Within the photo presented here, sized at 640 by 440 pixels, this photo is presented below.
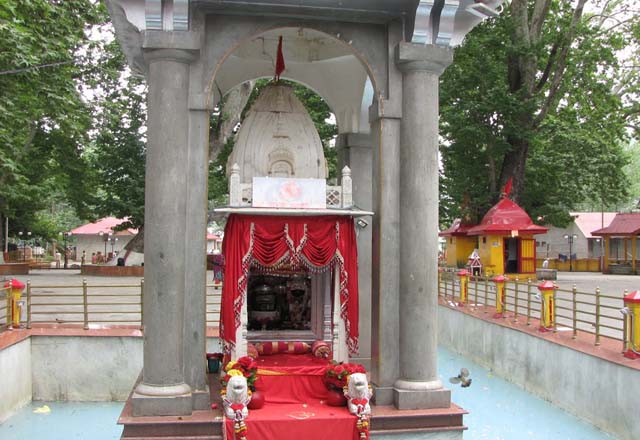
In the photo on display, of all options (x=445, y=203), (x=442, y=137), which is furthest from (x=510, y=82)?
(x=445, y=203)

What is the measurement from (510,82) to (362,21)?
2440cm

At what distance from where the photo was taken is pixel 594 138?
2836 cm

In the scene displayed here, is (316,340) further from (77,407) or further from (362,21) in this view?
(77,407)

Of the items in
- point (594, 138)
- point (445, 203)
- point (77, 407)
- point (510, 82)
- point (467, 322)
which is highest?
point (510, 82)

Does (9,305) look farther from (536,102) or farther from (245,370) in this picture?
(536,102)

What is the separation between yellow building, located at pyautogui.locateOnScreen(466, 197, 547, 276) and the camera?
96.4 ft

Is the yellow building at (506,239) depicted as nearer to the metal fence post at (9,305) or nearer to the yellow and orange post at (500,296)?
the yellow and orange post at (500,296)

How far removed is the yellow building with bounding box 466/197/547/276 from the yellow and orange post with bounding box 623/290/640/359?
62.8 feet

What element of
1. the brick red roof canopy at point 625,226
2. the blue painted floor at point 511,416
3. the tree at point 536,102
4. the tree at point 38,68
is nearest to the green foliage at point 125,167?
the tree at point 38,68

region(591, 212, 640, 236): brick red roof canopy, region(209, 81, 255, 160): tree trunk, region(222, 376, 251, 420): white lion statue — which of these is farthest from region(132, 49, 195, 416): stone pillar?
region(591, 212, 640, 236): brick red roof canopy

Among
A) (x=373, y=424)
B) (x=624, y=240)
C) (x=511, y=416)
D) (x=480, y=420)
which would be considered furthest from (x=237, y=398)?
(x=624, y=240)

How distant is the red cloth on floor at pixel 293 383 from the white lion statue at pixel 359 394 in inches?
32.8

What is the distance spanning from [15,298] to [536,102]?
2238 cm

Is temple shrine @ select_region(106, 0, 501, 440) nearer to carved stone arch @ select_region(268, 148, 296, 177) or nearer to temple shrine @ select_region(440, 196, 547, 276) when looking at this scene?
carved stone arch @ select_region(268, 148, 296, 177)
